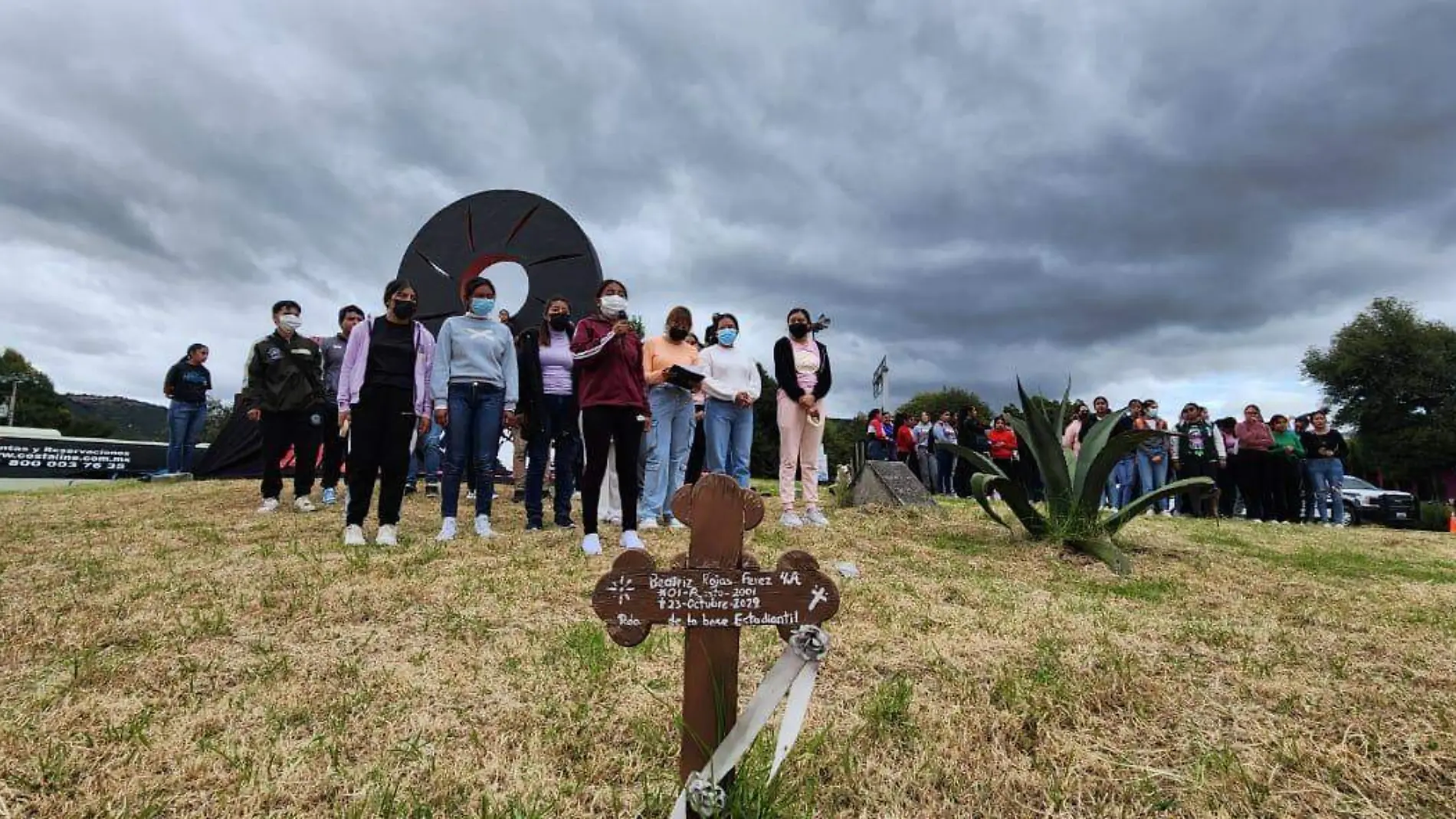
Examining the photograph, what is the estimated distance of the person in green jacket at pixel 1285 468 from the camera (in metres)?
9.52

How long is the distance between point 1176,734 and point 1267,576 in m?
3.15

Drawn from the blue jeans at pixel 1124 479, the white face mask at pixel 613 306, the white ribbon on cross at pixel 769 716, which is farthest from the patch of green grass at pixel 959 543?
the blue jeans at pixel 1124 479

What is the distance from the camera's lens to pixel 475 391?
487 cm

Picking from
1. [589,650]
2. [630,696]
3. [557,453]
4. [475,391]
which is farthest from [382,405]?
[630,696]

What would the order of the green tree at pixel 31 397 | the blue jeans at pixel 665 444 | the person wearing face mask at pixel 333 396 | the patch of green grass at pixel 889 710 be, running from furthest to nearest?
the green tree at pixel 31 397 → the person wearing face mask at pixel 333 396 → the blue jeans at pixel 665 444 → the patch of green grass at pixel 889 710

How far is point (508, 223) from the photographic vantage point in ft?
38.8

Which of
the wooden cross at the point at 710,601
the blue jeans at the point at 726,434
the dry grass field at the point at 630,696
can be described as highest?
the blue jeans at the point at 726,434

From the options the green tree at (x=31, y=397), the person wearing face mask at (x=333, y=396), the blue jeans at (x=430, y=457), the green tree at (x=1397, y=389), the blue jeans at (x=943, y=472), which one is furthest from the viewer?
the green tree at (x=31, y=397)

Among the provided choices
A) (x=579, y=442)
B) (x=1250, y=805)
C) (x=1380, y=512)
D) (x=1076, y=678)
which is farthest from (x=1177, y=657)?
(x=1380, y=512)

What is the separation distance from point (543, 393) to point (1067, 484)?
3.75m

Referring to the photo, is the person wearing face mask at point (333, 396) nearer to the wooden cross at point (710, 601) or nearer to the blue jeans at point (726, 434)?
the blue jeans at point (726, 434)

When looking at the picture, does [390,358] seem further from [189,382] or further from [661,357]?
[189,382]

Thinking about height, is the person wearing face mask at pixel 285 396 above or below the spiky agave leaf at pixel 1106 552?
above

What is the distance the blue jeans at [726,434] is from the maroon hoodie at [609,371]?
40.2 inches
